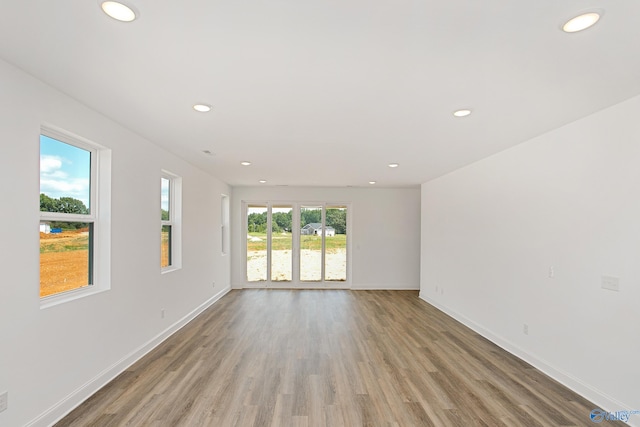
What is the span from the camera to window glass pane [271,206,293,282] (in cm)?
816

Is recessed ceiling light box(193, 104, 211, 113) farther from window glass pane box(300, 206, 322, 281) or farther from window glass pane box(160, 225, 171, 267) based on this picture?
window glass pane box(300, 206, 322, 281)

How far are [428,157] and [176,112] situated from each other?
10.6ft

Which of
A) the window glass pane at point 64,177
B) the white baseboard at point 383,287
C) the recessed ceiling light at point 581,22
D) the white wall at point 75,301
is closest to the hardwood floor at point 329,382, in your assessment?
the white wall at point 75,301

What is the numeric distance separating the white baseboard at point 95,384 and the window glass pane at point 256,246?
3451mm

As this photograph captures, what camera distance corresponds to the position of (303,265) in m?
8.21

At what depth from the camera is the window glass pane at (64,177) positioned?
2.48 m

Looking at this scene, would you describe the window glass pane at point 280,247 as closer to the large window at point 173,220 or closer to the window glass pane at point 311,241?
the window glass pane at point 311,241

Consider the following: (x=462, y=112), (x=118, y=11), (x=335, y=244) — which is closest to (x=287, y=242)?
(x=335, y=244)

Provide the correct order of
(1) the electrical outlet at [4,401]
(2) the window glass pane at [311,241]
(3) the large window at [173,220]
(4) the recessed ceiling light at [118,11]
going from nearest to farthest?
1. (4) the recessed ceiling light at [118,11]
2. (1) the electrical outlet at [4,401]
3. (3) the large window at [173,220]
4. (2) the window glass pane at [311,241]

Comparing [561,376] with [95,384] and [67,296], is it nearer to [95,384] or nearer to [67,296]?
[95,384]

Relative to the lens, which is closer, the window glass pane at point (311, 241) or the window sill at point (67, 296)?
the window sill at point (67, 296)

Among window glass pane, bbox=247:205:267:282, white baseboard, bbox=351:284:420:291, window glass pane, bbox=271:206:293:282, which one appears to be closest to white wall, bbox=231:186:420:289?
white baseboard, bbox=351:284:420:291

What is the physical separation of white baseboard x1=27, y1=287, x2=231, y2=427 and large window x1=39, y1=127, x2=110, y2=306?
75 centimetres

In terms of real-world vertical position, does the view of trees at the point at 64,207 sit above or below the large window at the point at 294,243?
above
